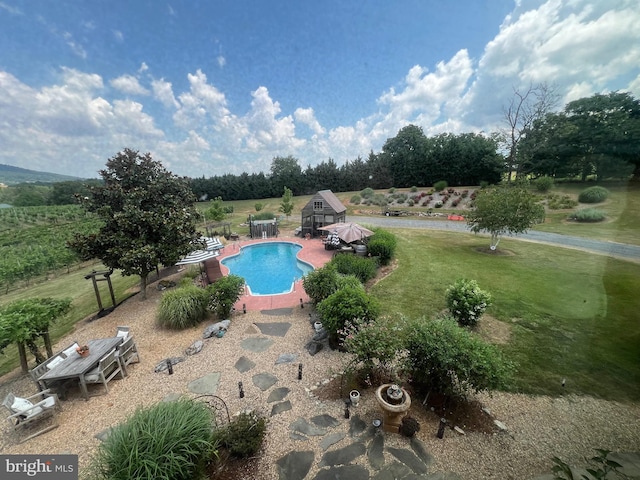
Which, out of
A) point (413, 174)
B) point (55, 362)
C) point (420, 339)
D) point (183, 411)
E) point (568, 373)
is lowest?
point (568, 373)

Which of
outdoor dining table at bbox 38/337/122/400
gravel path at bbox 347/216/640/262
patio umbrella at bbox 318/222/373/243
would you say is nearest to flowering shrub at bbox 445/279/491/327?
gravel path at bbox 347/216/640/262

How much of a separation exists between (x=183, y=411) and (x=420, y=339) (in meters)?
4.27

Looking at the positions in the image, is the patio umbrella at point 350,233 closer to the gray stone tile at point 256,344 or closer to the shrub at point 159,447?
the gray stone tile at point 256,344

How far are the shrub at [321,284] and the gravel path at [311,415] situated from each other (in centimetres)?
178

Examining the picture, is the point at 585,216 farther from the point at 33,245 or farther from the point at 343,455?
the point at 33,245

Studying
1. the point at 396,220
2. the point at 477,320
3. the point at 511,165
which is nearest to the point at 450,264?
the point at 477,320

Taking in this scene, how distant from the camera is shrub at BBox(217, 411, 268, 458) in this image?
3.91 m

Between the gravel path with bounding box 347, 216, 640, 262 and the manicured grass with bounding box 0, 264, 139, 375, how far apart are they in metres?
16.9

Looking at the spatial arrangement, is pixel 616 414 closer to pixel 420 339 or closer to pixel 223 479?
pixel 420 339

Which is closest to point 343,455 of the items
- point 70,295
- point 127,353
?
point 127,353

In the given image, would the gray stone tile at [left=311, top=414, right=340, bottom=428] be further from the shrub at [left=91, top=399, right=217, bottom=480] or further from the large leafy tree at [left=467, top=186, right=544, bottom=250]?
the large leafy tree at [left=467, top=186, right=544, bottom=250]

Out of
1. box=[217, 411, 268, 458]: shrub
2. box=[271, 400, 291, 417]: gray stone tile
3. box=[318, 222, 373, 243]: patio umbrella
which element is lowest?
box=[271, 400, 291, 417]: gray stone tile

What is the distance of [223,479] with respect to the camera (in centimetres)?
361

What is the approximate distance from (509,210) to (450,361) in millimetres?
12713
